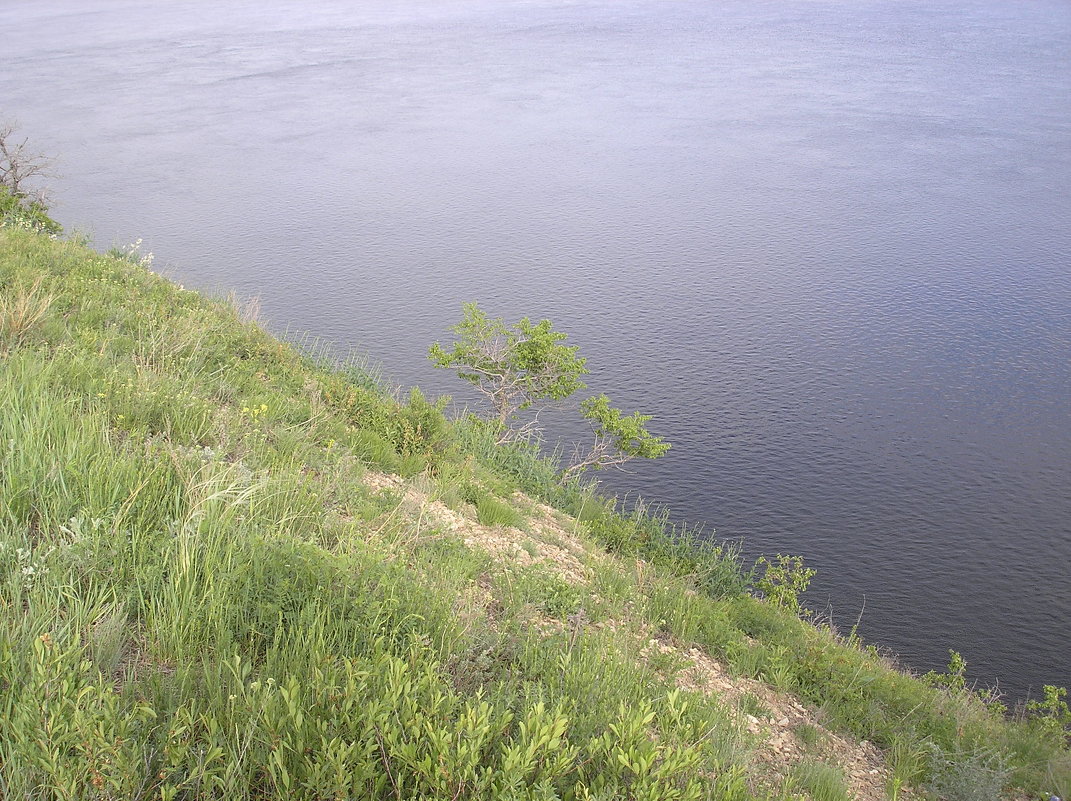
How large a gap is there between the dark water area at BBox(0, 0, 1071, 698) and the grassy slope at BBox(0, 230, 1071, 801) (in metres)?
16.5

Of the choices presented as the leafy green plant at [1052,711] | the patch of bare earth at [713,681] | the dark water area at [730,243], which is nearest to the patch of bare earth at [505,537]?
the patch of bare earth at [713,681]

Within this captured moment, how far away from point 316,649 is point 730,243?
44851 mm

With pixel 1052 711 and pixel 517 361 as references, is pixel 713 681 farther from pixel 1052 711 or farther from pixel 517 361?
pixel 517 361

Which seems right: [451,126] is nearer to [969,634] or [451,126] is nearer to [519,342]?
[519,342]

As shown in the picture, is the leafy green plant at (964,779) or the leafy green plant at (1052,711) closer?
the leafy green plant at (964,779)

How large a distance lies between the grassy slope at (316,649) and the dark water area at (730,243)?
16.5 meters

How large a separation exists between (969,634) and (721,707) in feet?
66.4

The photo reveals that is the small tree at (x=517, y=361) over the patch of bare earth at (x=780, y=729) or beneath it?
beneath

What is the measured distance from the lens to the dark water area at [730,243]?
27.4 m

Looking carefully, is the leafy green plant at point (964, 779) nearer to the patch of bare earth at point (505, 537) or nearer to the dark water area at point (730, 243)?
the patch of bare earth at point (505, 537)

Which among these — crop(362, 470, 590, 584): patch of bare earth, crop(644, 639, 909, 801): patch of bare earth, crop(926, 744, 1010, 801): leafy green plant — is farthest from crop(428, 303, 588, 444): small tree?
crop(926, 744, 1010, 801): leafy green plant

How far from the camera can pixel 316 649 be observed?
374 centimetres

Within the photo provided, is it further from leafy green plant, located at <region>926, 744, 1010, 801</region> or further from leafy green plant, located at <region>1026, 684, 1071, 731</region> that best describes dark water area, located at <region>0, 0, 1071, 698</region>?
leafy green plant, located at <region>926, 744, 1010, 801</region>

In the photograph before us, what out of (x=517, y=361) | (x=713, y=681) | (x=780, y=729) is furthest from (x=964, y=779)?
(x=517, y=361)
